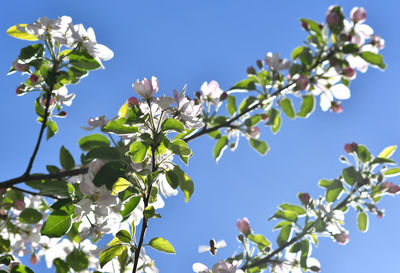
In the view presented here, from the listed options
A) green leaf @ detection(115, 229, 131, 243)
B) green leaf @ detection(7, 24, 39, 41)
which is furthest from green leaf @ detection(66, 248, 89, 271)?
green leaf @ detection(7, 24, 39, 41)

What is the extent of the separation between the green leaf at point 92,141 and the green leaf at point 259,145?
1.05 m

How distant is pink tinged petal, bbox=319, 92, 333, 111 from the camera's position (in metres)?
2.11

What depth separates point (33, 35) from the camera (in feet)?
5.26

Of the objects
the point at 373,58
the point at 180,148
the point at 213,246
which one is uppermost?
the point at 373,58

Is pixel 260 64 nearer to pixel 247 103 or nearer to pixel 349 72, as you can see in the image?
pixel 247 103

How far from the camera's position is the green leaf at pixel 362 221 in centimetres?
199

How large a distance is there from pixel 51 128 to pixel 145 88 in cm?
86

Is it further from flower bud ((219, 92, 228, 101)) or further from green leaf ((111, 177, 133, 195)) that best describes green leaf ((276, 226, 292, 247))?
green leaf ((111, 177, 133, 195))

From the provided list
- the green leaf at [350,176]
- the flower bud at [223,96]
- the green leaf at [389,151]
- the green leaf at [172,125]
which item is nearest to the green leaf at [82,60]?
the green leaf at [172,125]

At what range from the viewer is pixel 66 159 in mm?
1627

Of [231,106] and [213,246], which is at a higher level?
[231,106]

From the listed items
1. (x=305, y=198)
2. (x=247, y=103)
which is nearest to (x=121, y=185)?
(x=305, y=198)

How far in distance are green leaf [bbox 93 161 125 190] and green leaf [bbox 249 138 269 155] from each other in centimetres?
122

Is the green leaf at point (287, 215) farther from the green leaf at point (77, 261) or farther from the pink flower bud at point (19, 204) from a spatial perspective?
the pink flower bud at point (19, 204)
